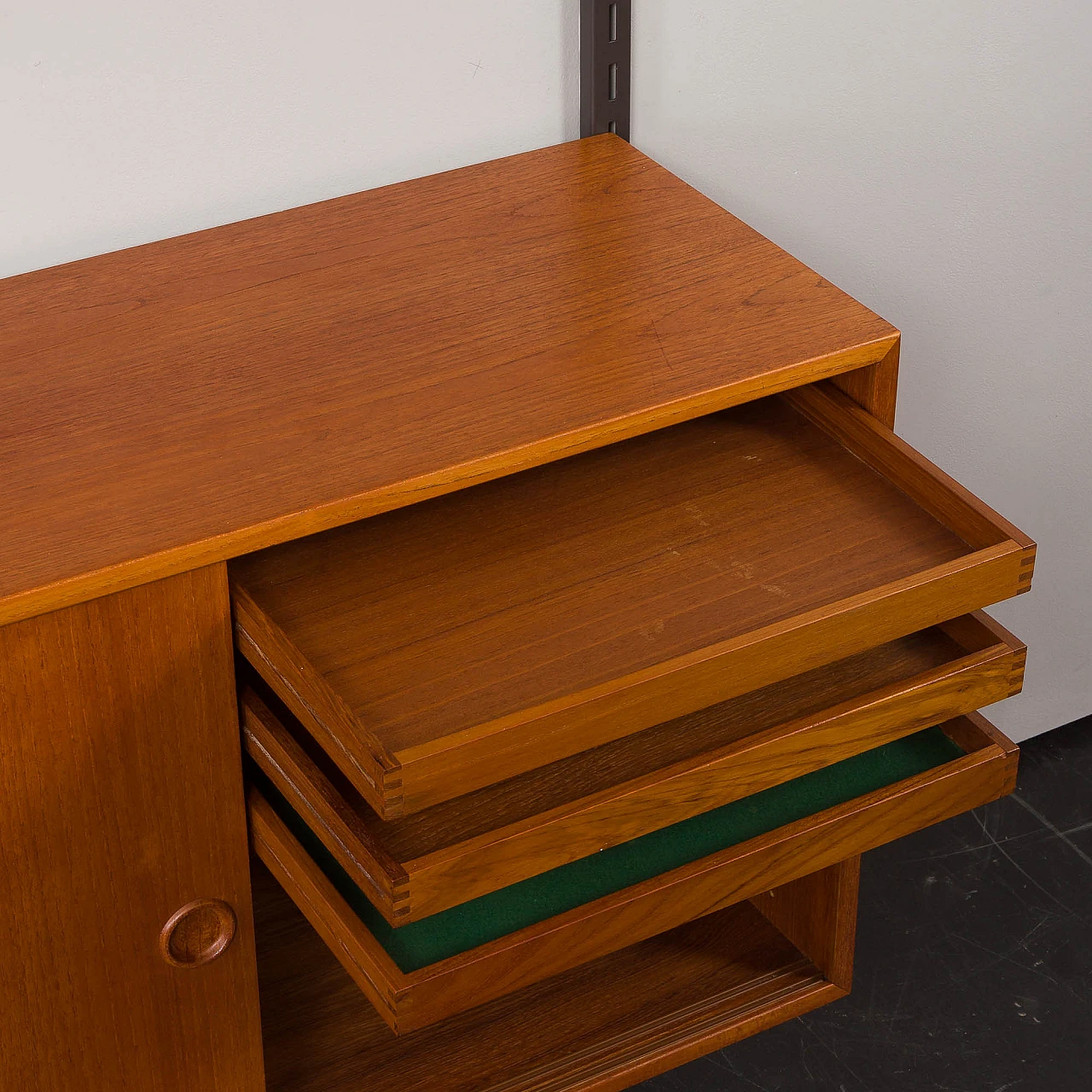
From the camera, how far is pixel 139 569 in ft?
2.86

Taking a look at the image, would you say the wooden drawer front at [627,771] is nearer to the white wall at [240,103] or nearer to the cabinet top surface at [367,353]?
the cabinet top surface at [367,353]

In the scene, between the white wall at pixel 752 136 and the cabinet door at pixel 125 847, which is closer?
the cabinet door at pixel 125 847

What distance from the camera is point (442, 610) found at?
0.98 meters

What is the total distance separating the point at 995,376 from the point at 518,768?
0.91m

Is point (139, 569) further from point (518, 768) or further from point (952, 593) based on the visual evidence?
point (952, 593)

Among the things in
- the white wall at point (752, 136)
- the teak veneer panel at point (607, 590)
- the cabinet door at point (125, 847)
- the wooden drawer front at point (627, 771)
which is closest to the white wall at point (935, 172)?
the white wall at point (752, 136)

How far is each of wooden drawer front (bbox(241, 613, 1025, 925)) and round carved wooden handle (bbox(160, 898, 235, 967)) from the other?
4.6 inches

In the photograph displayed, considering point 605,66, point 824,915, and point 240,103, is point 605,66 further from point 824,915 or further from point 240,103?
point 824,915

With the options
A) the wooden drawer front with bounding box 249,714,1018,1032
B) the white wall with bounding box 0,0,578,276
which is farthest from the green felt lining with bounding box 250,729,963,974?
the white wall with bounding box 0,0,578,276

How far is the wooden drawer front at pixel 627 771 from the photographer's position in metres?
0.88

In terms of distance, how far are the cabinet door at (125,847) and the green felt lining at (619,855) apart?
8 cm

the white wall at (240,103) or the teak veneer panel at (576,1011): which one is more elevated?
the white wall at (240,103)

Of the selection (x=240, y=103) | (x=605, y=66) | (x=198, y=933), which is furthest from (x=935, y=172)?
(x=198, y=933)

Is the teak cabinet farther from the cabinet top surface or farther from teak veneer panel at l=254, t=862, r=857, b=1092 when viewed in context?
teak veneer panel at l=254, t=862, r=857, b=1092
